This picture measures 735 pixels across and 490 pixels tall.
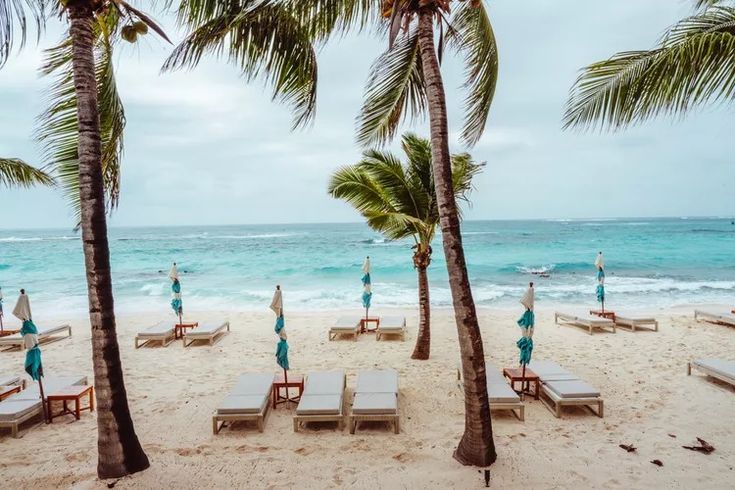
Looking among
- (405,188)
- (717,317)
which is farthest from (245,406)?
(717,317)

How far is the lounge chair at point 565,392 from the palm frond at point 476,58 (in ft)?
13.5

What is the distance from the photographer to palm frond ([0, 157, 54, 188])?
320 inches

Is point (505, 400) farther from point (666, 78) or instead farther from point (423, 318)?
point (666, 78)

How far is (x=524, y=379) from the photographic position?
6.64m

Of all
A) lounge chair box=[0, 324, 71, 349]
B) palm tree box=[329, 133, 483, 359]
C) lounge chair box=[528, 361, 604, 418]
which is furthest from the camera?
lounge chair box=[0, 324, 71, 349]

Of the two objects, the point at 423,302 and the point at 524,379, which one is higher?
the point at 423,302

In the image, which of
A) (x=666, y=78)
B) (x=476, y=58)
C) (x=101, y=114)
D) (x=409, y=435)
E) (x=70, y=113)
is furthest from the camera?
(x=409, y=435)

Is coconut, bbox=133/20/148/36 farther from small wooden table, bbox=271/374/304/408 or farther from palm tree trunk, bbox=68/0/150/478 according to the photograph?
small wooden table, bbox=271/374/304/408

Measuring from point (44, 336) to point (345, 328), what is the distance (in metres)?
8.01

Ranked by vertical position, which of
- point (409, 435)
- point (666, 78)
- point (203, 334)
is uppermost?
point (666, 78)

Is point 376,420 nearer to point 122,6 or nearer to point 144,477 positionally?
point 144,477

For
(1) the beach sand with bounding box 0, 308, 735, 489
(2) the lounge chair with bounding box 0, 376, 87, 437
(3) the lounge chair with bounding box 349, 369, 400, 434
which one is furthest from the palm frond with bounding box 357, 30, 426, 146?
(2) the lounge chair with bounding box 0, 376, 87, 437

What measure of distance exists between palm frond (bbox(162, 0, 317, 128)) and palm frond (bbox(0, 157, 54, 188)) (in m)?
6.30

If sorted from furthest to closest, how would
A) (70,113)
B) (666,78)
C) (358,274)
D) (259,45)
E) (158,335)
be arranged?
(358,274), (158,335), (70,113), (259,45), (666,78)
